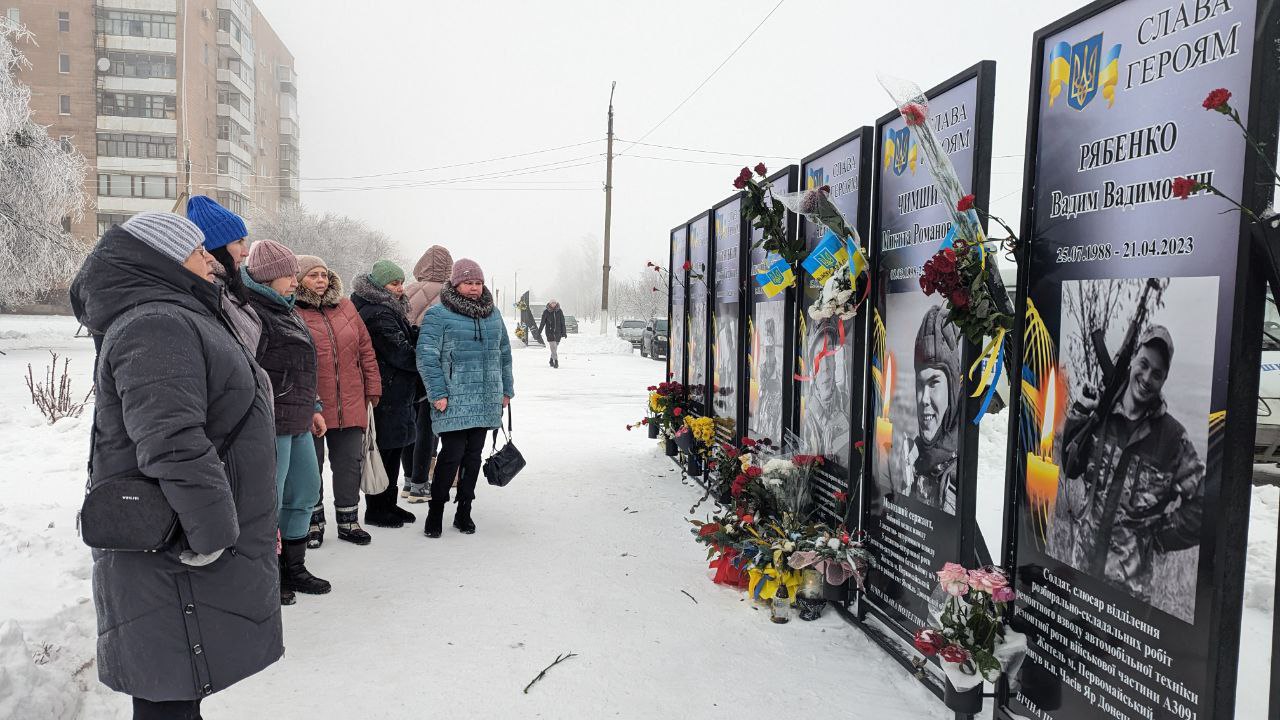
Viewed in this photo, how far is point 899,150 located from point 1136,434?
172 cm

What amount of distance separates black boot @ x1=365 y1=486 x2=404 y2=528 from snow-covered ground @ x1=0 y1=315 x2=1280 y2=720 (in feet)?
0.44

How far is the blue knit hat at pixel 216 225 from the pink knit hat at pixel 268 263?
111 centimetres

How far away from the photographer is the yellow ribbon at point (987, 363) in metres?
2.78

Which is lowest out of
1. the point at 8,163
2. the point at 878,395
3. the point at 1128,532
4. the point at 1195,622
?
the point at 1195,622

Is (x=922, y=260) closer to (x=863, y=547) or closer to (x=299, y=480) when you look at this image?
(x=863, y=547)

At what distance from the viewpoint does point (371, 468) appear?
5223 millimetres

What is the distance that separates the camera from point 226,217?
2.91 meters

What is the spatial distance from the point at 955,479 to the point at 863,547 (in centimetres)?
92

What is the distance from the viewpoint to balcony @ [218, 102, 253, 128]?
56.2 m

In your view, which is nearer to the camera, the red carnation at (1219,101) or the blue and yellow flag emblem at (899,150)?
the red carnation at (1219,101)

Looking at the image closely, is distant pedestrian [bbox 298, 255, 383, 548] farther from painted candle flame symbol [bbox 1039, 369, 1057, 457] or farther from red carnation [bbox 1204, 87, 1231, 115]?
red carnation [bbox 1204, 87, 1231, 115]

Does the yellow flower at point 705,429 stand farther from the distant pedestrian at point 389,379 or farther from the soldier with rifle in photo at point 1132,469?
the soldier with rifle in photo at point 1132,469

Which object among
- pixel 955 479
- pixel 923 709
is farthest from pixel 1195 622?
pixel 923 709

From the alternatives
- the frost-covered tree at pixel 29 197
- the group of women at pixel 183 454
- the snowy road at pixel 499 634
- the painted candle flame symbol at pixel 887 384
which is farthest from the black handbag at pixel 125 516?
the frost-covered tree at pixel 29 197
